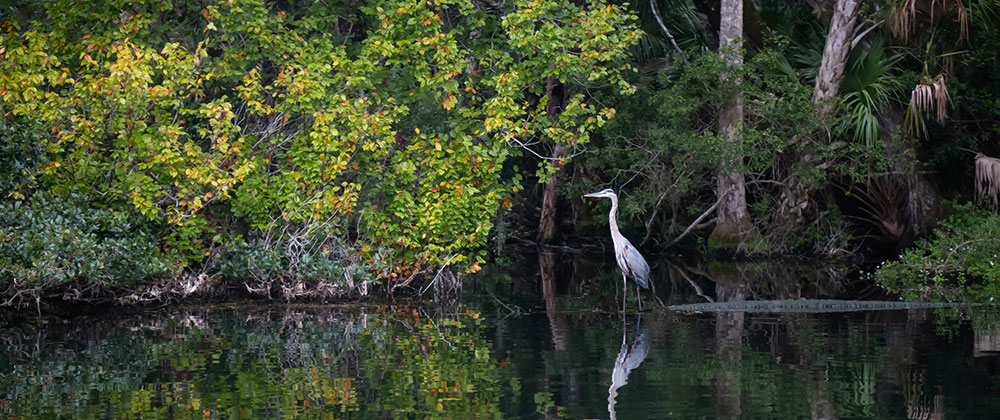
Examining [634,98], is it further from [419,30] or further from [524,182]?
[419,30]

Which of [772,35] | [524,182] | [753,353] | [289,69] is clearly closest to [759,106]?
[772,35]

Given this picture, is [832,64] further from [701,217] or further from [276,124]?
[276,124]

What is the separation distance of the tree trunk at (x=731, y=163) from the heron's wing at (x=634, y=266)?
7841 mm

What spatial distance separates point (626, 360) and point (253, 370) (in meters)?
2.99

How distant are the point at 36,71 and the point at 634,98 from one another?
12.9 m

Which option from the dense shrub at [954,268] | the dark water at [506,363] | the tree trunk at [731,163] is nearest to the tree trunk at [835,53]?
the tree trunk at [731,163]

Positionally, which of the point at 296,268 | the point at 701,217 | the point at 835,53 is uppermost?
the point at 835,53

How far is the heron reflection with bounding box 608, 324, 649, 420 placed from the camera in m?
8.12

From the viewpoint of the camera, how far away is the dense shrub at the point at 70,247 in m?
12.6

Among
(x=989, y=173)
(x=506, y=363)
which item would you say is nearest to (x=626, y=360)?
(x=506, y=363)

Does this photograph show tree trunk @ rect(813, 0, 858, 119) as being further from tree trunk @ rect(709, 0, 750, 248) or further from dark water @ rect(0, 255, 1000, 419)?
dark water @ rect(0, 255, 1000, 419)

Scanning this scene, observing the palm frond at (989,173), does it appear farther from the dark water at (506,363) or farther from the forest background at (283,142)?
the dark water at (506,363)

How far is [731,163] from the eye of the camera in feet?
72.2

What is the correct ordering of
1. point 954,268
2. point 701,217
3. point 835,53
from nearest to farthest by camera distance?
point 954,268 → point 835,53 → point 701,217
